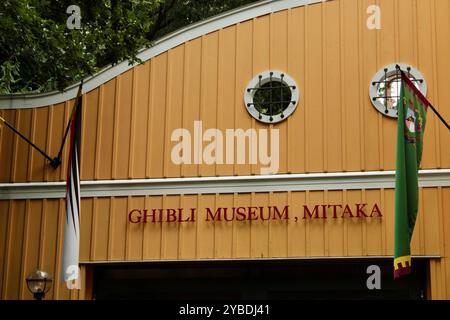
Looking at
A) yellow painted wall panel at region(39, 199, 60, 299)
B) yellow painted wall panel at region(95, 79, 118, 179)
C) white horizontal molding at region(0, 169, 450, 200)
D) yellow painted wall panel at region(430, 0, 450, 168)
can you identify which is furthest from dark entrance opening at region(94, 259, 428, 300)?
yellow painted wall panel at region(430, 0, 450, 168)

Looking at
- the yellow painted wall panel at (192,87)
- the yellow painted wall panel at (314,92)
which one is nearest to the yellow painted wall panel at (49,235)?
the yellow painted wall panel at (192,87)

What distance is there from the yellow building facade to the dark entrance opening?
0.30 m

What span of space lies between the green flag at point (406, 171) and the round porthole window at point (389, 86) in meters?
1.80

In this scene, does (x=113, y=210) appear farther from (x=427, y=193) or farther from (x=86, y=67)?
(x=427, y=193)

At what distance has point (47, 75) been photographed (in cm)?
1436

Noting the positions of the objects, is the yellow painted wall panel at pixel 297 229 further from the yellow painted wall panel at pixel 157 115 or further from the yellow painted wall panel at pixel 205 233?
the yellow painted wall panel at pixel 157 115

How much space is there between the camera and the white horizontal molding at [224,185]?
13.3m

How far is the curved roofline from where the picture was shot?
14.4 metres

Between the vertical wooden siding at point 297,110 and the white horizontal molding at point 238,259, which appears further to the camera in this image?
the vertical wooden siding at point 297,110
